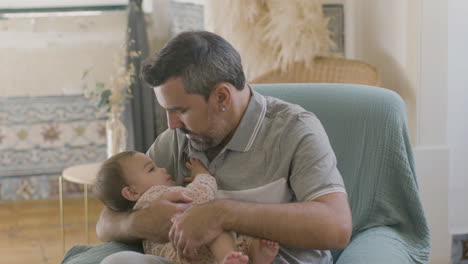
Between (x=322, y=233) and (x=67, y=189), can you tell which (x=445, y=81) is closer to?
(x=322, y=233)

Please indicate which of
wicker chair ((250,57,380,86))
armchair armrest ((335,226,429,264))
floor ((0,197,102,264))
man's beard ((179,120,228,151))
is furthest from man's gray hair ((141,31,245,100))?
floor ((0,197,102,264))

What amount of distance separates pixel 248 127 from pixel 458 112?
1.49m

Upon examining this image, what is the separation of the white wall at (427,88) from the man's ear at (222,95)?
1.30 metres

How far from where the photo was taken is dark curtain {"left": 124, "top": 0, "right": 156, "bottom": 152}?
142 inches

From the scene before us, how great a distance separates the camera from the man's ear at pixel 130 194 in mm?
1596

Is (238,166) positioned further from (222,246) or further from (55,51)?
(55,51)

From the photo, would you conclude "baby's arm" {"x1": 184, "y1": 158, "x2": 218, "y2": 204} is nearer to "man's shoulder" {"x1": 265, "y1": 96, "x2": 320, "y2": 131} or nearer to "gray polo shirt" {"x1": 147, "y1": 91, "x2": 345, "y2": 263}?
"gray polo shirt" {"x1": 147, "y1": 91, "x2": 345, "y2": 263}

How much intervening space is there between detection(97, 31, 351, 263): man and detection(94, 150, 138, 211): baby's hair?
0.04 meters

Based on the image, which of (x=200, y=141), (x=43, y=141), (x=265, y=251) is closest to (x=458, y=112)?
(x=200, y=141)

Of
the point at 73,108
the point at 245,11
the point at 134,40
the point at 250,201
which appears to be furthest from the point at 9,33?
the point at 250,201

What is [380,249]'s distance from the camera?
4.83 ft

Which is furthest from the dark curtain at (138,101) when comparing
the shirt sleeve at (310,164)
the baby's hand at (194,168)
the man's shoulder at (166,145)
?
the shirt sleeve at (310,164)

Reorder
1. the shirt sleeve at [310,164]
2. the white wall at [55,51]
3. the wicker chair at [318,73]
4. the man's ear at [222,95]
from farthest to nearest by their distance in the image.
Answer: the white wall at [55,51], the wicker chair at [318,73], the man's ear at [222,95], the shirt sleeve at [310,164]

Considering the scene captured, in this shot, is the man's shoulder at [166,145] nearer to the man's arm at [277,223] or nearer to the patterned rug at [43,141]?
the man's arm at [277,223]
